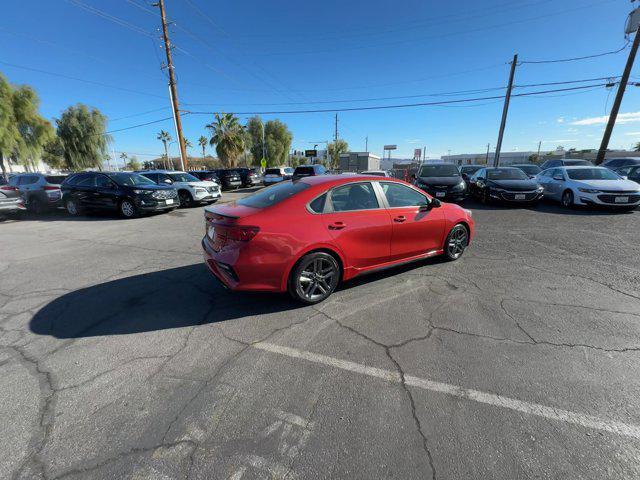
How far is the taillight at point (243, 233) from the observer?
3.12 meters

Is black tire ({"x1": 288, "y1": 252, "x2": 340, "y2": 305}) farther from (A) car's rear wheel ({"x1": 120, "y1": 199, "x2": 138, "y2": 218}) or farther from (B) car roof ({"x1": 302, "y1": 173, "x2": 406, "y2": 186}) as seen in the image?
(A) car's rear wheel ({"x1": 120, "y1": 199, "x2": 138, "y2": 218})

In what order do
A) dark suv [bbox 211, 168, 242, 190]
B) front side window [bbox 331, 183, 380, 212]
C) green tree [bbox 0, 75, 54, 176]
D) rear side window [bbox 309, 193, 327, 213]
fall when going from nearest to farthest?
rear side window [bbox 309, 193, 327, 213] → front side window [bbox 331, 183, 380, 212] → dark suv [bbox 211, 168, 242, 190] → green tree [bbox 0, 75, 54, 176]

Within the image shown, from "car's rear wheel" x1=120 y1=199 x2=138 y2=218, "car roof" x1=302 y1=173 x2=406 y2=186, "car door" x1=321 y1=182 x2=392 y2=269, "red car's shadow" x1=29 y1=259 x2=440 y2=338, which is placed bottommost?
"red car's shadow" x1=29 y1=259 x2=440 y2=338

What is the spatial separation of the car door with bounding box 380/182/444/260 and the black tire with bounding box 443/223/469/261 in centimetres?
26

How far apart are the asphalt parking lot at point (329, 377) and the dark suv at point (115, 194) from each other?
5.84 m

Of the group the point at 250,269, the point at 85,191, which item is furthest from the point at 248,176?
the point at 250,269

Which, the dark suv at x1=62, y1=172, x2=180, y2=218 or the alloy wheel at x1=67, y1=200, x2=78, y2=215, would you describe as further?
the alloy wheel at x1=67, y1=200, x2=78, y2=215

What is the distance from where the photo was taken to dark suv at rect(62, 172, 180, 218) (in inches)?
393

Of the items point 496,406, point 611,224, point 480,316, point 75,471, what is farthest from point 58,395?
point 611,224

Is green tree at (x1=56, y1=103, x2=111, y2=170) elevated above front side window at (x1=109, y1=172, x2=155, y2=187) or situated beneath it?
elevated above

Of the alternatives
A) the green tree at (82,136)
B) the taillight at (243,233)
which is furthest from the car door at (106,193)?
the green tree at (82,136)

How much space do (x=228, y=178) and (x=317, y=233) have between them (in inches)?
775

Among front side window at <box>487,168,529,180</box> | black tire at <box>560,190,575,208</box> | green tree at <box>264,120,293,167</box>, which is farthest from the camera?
green tree at <box>264,120,293,167</box>

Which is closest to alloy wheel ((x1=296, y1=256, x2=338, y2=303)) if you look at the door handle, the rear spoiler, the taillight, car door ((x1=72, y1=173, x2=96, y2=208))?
the door handle
